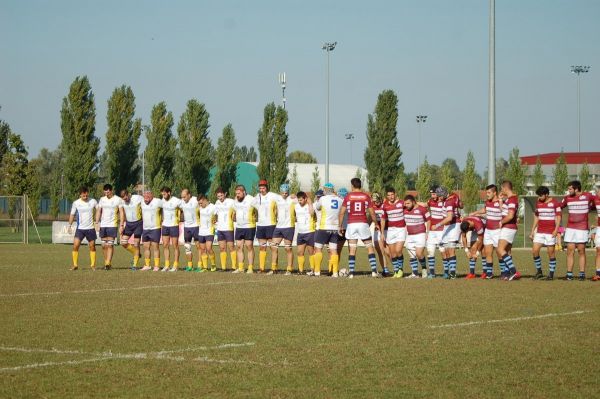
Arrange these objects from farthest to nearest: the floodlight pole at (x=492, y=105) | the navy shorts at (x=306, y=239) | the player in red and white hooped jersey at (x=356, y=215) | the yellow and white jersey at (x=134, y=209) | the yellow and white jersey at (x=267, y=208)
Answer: the floodlight pole at (x=492, y=105)
the yellow and white jersey at (x=134, y=209)
the yellow and white jersey at (x=267, y=208)
the navy shorts at (x=306, y=239)
the player in red and white hooped jersey at (x=356, y=215)

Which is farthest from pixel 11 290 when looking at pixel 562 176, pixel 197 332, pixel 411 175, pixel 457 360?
pixel 411 175

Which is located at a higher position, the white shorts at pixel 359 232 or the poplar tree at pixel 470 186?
the poplar tree at pixel 470 186

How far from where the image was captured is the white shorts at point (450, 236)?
2323cm

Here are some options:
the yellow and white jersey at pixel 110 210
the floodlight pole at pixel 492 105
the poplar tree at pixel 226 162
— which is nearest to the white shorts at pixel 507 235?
the floodlight pole at pixel 492 105

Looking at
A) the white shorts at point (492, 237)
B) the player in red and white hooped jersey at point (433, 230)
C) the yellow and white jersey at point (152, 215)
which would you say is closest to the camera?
the white shorts at point (492, 237)

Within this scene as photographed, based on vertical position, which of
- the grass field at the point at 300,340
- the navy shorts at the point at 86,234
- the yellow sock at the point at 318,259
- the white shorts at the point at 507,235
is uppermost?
the white shorts at the point at 507,235

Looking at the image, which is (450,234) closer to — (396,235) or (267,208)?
(396,235)

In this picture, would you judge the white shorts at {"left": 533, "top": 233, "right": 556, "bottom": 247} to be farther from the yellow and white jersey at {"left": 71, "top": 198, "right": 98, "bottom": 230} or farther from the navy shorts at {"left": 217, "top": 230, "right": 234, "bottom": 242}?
the yellow and white jersey at {"left": 71, "top": 198, "right": 98, "bottom": 230}

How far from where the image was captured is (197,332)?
12852 mm

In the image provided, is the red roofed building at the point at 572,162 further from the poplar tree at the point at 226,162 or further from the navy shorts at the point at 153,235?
the navy shorts at the point at 153,235

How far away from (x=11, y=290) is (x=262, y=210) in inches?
311

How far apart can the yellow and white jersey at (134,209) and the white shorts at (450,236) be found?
8.43 metres

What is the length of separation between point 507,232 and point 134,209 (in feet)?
33.6

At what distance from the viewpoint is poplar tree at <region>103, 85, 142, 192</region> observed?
70.4 m
